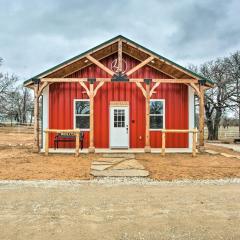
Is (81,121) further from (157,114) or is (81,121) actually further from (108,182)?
(108,182)

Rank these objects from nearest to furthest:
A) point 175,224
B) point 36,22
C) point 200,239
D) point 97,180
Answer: point 200,239 → point 175,224 → point 97,180 → point 36,22

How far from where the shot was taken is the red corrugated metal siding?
13.8 metres

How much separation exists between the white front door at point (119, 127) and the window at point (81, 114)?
107 centimetres

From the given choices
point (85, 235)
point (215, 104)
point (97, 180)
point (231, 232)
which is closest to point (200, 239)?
point (231, 232)

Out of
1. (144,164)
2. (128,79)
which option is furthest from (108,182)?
(128,79)

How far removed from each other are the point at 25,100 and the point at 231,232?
195ft

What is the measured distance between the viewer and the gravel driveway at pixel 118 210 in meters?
3.77

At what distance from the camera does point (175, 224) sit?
4.06 meters

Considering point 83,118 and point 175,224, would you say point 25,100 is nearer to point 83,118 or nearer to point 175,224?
point 83,118

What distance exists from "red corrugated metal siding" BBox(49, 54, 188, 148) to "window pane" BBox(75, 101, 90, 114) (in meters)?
0.24

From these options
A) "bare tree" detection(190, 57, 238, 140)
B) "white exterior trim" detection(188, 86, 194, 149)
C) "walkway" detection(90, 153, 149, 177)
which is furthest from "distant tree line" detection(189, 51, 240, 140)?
"walkway" detection(90, 153, 149, 177)

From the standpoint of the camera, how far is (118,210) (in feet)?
15.4

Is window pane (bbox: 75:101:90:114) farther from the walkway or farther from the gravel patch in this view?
the gravel patch

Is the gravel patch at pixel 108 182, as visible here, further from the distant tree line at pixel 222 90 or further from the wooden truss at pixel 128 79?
the distant tree line at pixel 222 90
